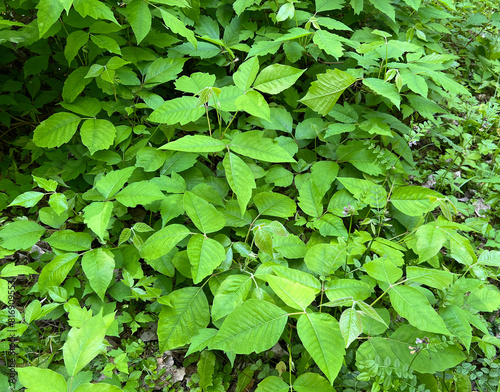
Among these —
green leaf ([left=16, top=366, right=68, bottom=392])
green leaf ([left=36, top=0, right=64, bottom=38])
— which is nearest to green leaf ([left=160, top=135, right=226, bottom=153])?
green leaf ([left=36, top=0, right=64, bottom=38])

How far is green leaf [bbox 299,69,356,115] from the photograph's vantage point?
2021mm

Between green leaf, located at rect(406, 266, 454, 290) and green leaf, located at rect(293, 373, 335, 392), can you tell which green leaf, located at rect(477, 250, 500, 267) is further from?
green leaf, located at rect(293, 373, 335, 392)

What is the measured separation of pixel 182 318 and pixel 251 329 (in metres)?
0.49

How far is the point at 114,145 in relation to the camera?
2156 millimetres

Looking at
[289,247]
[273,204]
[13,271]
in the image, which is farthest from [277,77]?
[13,271]

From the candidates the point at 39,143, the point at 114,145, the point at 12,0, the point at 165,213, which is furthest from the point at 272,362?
the point at 12,0

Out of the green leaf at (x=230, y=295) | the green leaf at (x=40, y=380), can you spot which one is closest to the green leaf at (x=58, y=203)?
the green leaf at (x=40, y=380)

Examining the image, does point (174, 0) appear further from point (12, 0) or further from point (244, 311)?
point (244, 311)

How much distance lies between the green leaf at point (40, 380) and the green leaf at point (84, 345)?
0.05m

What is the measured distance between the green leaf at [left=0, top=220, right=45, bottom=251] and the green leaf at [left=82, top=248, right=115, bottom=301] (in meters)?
0.33

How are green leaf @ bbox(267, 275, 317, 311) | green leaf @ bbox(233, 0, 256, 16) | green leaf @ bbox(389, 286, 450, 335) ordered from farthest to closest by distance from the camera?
1. green leaf @ bbox(233, 0, 256, 16)
2. green leaf @ bbox(389, 286, 450, 335)
3. green leaf @ bbox(267, 275, 317, 311)

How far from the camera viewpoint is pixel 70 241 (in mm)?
1769

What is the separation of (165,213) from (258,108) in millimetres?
762

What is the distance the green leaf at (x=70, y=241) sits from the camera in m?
1.74
